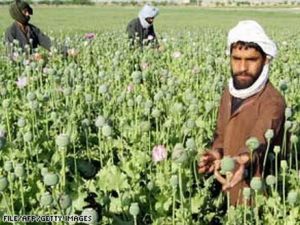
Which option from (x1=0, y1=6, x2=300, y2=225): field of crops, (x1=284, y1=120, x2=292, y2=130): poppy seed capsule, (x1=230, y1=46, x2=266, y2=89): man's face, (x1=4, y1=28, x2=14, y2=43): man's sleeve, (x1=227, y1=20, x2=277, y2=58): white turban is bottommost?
(x1=0, y1=6, x2=300, y2=225): field of crops

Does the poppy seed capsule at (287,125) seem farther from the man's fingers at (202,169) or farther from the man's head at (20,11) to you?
the man's head at (20,11)

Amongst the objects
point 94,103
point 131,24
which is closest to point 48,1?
point 131,24

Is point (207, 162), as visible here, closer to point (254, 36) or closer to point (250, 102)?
point (250, 102)

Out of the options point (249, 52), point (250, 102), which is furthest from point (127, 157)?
point (249, 52)

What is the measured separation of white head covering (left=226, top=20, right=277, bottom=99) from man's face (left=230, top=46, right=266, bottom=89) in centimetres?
3

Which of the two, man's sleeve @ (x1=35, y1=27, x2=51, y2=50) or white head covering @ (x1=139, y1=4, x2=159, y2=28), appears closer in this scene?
man's sleeve @ (x1=35, y1=27, x2=51, y2=50)

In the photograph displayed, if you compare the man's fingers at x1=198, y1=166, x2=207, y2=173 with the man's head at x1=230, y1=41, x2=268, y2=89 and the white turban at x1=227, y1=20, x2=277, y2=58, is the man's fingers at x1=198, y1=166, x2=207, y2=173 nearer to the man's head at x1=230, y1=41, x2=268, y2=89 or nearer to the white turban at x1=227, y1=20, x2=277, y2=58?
the man's head at x1=230, y1=41, x2=268, y2=89

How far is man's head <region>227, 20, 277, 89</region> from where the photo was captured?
9.10ft

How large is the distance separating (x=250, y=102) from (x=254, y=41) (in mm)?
265

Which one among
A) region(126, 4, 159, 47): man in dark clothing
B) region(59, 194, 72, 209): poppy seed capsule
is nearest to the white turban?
region(59, 194, 72, 209): poppy seed capsule

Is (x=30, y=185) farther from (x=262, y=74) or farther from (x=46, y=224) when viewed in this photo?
(x=262, y=74)

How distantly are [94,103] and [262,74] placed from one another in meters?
1.89

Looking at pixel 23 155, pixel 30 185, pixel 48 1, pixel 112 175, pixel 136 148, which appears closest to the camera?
pixel 112 175

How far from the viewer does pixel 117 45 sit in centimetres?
817
